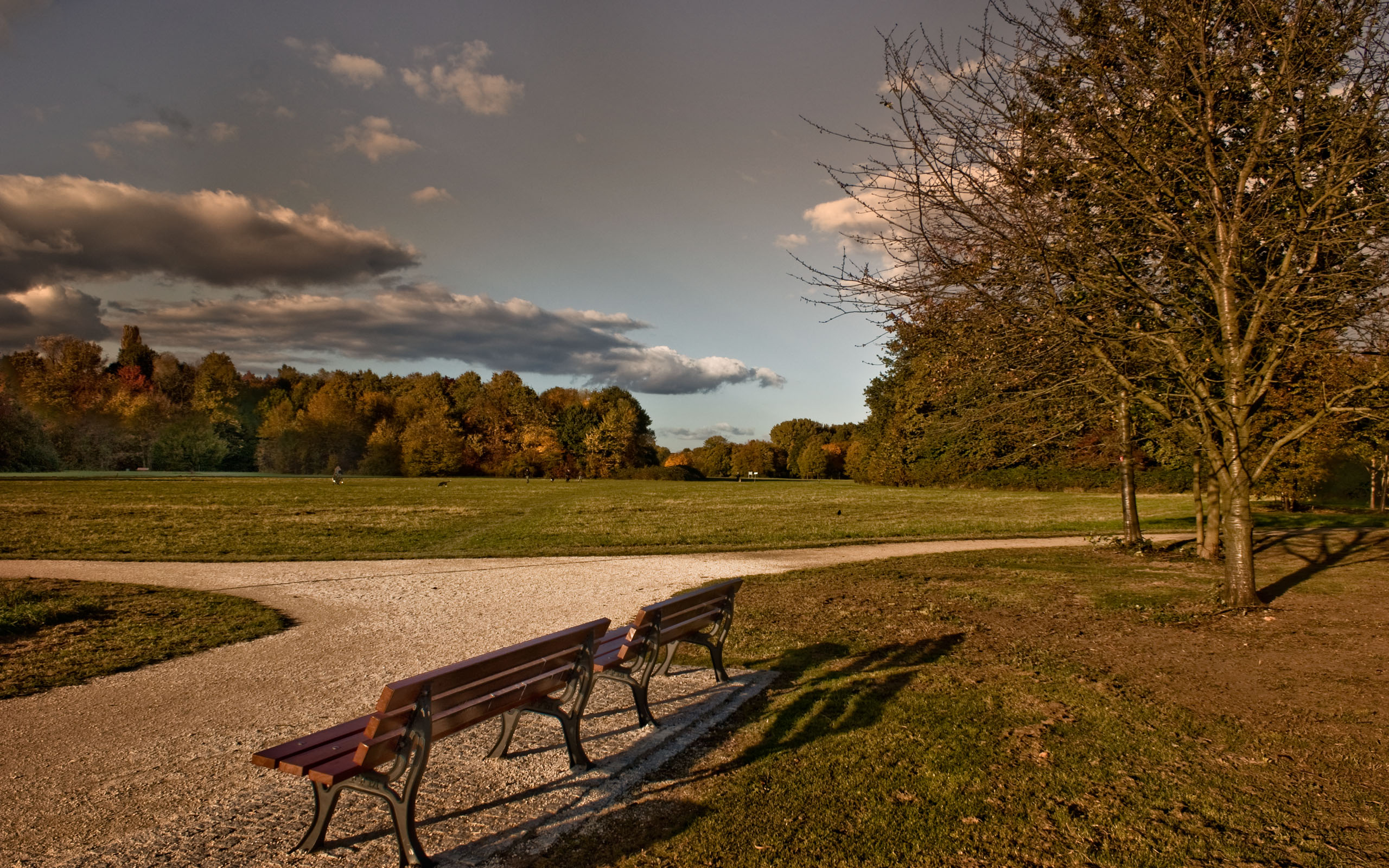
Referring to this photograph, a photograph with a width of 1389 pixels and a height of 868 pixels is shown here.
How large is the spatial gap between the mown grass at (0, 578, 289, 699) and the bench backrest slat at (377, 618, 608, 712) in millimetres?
5158

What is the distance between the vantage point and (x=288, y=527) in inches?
854

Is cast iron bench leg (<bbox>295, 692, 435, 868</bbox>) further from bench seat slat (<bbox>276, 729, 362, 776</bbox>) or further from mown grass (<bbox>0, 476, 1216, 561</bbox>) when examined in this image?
mown grass (<bbox>0, 476, 1216, 561</bbox>)

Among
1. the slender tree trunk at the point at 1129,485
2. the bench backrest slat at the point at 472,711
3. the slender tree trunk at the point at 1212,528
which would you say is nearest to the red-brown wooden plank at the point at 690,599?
the bench backrest slat at the point at 472,711

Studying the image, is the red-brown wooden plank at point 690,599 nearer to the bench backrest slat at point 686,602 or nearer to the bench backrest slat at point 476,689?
the bench backrest slat at point 686,602

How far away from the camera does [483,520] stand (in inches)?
1005

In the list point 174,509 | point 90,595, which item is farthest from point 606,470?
point 90,595

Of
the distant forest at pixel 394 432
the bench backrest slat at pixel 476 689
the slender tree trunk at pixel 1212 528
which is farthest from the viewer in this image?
the distant forest at pixel 394 432

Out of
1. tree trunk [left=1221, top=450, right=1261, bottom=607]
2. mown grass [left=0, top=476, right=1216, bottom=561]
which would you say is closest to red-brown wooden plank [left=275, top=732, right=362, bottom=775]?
tree trunk [left=1221, top=450, right=1261, bottom=607]

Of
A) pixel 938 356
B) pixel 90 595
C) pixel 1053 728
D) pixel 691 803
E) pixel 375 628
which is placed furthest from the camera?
pixel 90 595

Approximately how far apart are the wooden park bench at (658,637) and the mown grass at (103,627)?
5.08 m

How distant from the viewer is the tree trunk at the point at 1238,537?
862 centimetres

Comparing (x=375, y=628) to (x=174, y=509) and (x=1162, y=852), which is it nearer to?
(x=1162, y=852)

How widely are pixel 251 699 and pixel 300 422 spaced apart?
83992 millimetres

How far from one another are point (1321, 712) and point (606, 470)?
76703 millimetres
